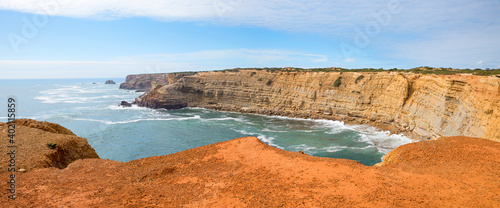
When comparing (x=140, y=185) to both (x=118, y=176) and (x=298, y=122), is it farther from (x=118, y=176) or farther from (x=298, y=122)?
(x=298, y=122)

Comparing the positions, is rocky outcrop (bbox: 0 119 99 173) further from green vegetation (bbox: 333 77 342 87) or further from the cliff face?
green vegetation (bbox: 333 77 342 87)

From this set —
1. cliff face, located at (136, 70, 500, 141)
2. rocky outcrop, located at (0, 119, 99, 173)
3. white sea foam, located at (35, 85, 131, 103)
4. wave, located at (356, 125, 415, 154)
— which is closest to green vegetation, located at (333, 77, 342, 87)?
cliff face, located at (136, 70, 500, 141)

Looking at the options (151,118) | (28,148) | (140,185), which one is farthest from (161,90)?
(140,185)

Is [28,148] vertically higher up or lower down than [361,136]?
higher up

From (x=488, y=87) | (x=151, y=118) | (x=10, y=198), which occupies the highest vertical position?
(x=488, y=87)

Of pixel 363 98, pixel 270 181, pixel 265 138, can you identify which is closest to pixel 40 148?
pixel 270 181
